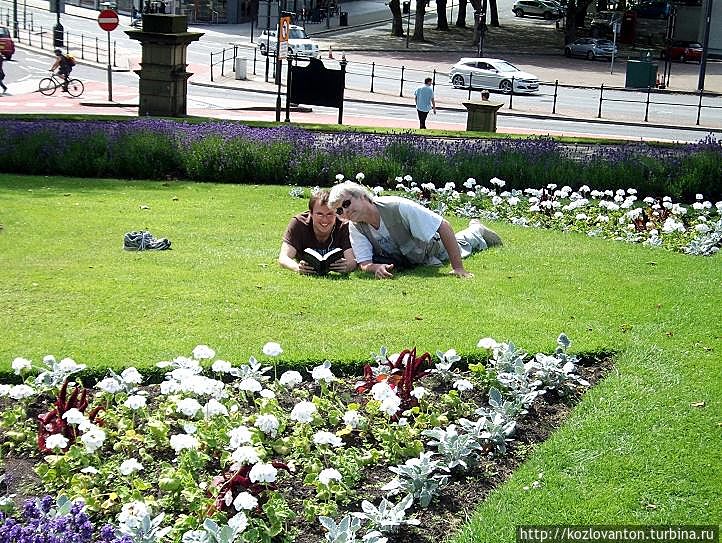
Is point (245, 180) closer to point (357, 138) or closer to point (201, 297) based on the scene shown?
point (357, 138)

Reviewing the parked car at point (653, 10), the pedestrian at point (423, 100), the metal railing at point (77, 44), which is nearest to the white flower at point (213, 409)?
the pedestrian at point (423, 100)

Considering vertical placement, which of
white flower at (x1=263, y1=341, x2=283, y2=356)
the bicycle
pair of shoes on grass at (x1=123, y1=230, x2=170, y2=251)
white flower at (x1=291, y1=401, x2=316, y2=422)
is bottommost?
the bicycle

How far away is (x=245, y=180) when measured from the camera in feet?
55.3

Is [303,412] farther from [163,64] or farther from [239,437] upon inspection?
[163,64]

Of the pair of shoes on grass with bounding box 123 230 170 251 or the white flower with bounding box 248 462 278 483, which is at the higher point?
the white flower with bounding box 248 462 278 483

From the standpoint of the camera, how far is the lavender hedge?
16.0 m

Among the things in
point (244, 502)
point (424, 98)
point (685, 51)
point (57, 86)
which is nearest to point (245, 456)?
point (244, 502)

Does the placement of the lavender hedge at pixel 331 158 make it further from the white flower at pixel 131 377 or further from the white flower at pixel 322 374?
the white flower at pixel 131 377

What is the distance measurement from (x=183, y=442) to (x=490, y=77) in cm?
3987

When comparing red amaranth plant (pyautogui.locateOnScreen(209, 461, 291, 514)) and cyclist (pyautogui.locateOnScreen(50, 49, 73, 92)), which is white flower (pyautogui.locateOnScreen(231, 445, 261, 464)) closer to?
red amaranth plant (pyautogui.locateOnScreen(209, 461, 291, 514))

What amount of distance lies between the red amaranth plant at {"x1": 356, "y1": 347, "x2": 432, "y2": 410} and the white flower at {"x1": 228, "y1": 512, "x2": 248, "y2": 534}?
1810mm

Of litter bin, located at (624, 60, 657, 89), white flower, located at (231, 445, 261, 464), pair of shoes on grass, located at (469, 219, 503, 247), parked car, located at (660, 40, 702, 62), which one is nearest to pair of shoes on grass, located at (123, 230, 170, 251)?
pair of shoes on grass, located at (469, 219, 503, 247)

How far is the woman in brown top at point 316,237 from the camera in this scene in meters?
9.70

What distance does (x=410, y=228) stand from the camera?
9.63 meters
